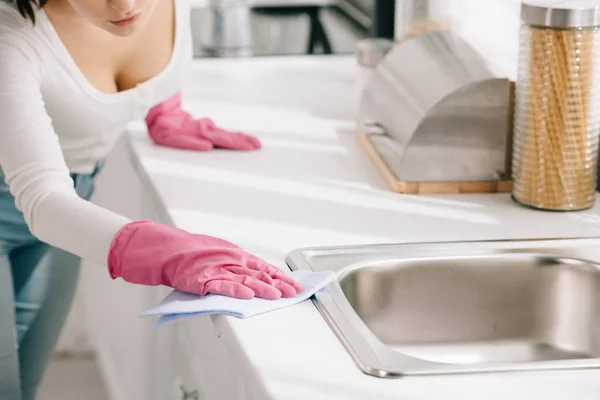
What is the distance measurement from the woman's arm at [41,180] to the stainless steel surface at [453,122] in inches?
19.5

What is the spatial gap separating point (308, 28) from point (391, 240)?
1.42 metres

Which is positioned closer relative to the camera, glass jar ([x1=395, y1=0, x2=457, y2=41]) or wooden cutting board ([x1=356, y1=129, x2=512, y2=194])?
wooden cutting board ([x1=356, y1=129, x2=512, y2=194])

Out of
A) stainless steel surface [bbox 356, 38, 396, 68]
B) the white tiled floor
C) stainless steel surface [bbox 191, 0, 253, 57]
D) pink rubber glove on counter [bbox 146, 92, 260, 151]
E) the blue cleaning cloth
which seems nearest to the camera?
the blue cleaning cloth

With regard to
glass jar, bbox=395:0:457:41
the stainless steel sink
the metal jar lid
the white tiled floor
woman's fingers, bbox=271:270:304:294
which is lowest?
the white tiled floor

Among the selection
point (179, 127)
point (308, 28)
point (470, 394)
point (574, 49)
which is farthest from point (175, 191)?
point (308, 28)

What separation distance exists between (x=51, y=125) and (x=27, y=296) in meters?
0.40

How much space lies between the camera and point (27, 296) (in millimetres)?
1664

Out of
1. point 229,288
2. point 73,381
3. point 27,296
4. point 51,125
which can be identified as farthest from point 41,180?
point 73,381

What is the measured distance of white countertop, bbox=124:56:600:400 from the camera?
92 cm

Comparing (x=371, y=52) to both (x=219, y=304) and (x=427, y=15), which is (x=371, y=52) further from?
(x=219, y=304)

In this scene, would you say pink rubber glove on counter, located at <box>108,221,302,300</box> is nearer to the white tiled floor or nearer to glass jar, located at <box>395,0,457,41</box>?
glass jar, located at <box>395,0,457,41</box>

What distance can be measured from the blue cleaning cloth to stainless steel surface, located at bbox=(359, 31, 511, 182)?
43 centimetres

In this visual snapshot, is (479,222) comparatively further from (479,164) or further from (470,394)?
(470,394)

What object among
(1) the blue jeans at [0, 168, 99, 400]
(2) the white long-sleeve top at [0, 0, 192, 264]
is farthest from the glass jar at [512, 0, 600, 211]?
(1) the blue jeans at [0, 168, 99, 400]
